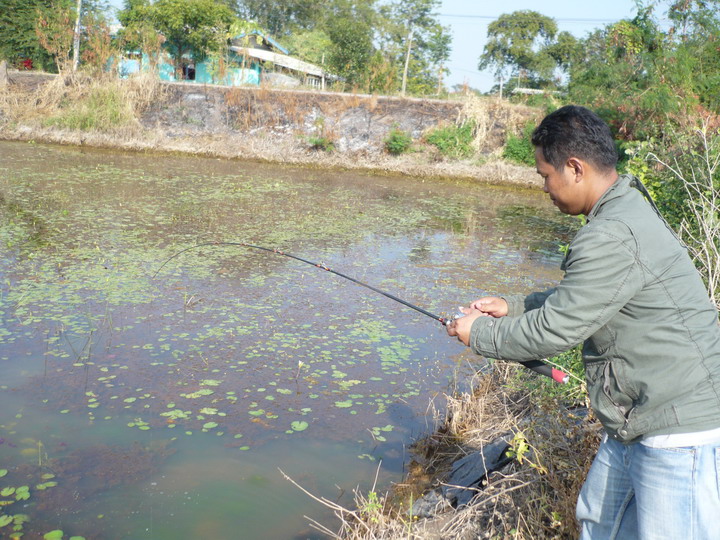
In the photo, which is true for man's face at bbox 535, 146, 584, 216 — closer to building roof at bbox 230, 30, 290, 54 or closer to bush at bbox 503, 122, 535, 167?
bush at bbox 503, 122, 535, 167

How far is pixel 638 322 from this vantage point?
208cm

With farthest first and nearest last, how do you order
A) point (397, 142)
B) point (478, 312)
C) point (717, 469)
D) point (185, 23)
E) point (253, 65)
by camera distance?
point (253, 65) < point (185, 23) < point (397, 142) < point (478, 312) < point (717, 469)

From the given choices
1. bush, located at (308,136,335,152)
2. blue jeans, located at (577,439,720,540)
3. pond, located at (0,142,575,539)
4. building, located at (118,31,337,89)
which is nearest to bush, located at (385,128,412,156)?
bush, located at (308,136,335,152)

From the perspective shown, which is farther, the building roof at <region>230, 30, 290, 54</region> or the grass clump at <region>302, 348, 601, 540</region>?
the building roof at <region>230, 30, 290, 54</region>

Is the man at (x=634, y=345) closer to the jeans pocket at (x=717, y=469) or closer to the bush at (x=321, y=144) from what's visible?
the jeans pocket at (x=717, y=469)

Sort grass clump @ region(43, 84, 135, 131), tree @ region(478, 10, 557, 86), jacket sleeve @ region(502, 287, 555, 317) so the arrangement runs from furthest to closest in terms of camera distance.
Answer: tree @ region(478, 10, 557, 86)
grass clump @ region(43, 84, 135, 131)
jacket sleeve @ region(502, 287, 555, 317)

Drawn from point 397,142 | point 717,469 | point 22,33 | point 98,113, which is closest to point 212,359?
point 717,469

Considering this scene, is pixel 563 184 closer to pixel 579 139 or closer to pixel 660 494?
pixel 579 139

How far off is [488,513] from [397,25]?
50.5 m

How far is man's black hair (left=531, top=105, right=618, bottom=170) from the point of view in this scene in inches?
86.1

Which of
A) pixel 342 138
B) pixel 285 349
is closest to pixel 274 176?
pixel 342 138

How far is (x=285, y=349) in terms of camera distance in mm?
6117

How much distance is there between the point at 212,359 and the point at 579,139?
14.2ft

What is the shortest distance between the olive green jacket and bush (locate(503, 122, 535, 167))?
21141 millimetres
